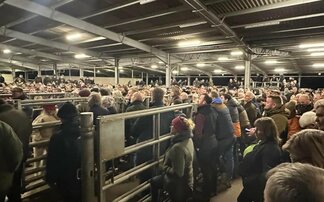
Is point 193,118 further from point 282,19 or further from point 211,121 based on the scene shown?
point 282,19

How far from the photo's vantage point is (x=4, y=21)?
9.45 meters

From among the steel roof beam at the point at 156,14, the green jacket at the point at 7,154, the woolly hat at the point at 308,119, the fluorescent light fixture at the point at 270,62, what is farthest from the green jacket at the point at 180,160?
the fluorescent light fixture at the point at 270,62

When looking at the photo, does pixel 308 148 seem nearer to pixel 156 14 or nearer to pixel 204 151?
pixel 204 151

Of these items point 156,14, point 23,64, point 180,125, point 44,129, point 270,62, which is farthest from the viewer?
point 23,64

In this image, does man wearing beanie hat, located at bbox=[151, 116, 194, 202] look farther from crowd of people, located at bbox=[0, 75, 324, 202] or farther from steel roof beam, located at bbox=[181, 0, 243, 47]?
steel roof beam, located at bbox=[181, 0, 243, 47]

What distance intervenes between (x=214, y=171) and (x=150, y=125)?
1.31 m

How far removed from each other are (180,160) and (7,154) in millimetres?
1647

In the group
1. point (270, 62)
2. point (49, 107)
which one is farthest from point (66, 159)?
point (270, 62)

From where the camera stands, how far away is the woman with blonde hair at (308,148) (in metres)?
1.60

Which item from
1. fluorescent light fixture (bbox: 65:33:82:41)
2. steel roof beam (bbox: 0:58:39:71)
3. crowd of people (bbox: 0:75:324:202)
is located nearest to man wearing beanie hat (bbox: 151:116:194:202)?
crowd of people (bbox: 0:75:324:202)

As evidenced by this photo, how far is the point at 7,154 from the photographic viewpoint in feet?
7.59

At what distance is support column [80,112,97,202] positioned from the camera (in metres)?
2.08

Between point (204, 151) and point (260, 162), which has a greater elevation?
point (260, 162)

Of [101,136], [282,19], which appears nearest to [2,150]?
[101,136]
